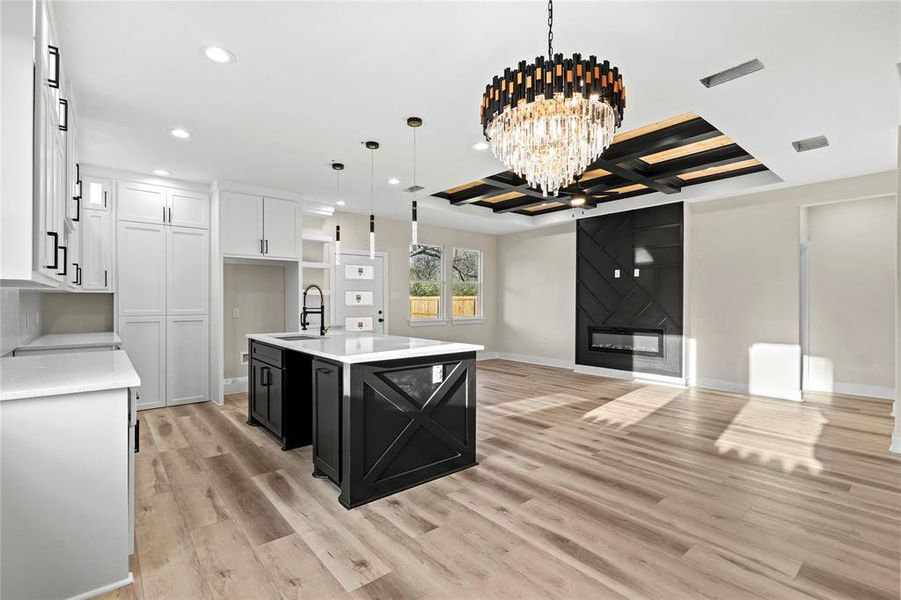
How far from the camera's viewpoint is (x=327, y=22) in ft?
7.37

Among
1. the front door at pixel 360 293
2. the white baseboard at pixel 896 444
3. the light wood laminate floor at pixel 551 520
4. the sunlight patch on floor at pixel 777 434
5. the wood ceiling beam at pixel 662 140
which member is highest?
the wood ceiling beam at pixel 662 140

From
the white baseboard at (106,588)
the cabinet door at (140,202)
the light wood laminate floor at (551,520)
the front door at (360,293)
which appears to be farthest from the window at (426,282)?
the white baseboard at (106,588)

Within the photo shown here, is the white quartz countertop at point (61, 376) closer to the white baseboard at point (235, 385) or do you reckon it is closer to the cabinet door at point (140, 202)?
the cabinet door at point (140, 202)

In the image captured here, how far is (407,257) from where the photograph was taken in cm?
770

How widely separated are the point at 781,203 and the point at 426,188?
4602mm

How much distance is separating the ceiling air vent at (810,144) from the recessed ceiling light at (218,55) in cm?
474

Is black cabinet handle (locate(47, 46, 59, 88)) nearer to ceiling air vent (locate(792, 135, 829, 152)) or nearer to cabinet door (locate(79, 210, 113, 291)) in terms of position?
cabinet door (locate(79, 210, 113, 291))

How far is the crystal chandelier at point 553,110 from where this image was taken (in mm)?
2047

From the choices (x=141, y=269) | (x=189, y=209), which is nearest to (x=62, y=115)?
(x=141, y=269)

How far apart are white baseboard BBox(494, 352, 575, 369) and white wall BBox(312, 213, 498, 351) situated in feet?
1.07

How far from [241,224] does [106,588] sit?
4.18 meters

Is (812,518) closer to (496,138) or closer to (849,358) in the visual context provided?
(496,138)

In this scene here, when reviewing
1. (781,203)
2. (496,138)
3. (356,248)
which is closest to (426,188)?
(356,248)

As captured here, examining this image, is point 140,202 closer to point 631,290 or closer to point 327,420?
point 327,420
